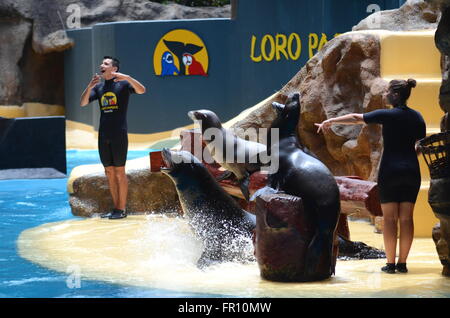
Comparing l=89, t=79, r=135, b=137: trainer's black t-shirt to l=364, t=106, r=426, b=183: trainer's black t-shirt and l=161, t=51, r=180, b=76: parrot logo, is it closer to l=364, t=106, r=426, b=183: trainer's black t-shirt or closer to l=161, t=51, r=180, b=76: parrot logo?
l=364, t=106, r=426, b=183: trainer's black t-shirt

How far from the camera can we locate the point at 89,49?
61.4 feet

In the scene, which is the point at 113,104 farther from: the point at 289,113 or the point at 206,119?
the point at 289,113

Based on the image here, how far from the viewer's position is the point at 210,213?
579cm

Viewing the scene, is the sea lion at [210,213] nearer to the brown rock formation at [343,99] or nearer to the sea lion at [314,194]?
the sea lion at [314,194]

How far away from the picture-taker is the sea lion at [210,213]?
223 inches

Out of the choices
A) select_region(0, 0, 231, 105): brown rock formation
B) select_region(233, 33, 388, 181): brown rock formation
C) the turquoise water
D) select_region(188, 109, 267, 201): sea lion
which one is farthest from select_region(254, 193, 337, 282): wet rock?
select_region(0, 0, 231, 105): brown rock formation

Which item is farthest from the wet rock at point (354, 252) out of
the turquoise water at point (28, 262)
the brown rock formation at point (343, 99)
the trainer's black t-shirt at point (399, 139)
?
the turquoise water at point (28, 262)

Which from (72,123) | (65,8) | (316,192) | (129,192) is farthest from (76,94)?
(316,192)

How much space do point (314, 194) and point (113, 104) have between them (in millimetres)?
3774

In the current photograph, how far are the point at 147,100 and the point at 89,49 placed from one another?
8.42 ft

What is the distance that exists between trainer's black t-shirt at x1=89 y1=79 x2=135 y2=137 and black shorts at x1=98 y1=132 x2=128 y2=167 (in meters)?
0.07
